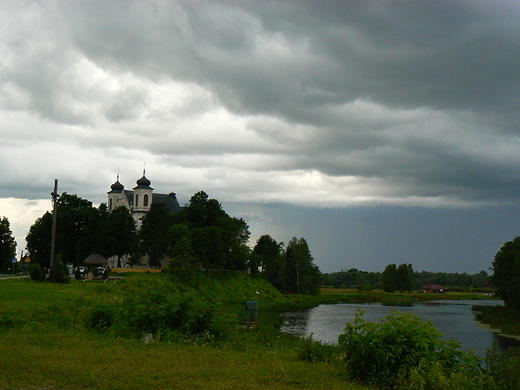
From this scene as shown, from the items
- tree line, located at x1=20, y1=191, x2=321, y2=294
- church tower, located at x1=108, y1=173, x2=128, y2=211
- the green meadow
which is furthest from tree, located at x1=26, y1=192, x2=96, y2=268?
the green meadow

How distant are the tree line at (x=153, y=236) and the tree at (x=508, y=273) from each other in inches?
1536

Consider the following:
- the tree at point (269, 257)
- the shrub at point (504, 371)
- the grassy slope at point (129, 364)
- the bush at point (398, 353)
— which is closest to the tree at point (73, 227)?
the tree at point (269, 257)

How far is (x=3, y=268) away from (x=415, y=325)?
8678 centimetres

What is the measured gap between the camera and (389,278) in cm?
13012

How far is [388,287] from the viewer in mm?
Result: 129375

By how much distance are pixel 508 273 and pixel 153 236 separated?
52.5 m

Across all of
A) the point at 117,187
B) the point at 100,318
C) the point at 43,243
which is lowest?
the point at 100,318

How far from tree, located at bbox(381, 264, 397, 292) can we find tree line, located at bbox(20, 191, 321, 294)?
49441 mm

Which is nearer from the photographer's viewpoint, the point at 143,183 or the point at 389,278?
the point at 143,183

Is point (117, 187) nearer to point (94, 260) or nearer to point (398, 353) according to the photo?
point (94, 260)

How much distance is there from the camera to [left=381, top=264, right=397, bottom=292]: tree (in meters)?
129

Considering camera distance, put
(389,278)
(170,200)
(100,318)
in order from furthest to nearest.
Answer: (389,278) → (170,200) → (100,318)

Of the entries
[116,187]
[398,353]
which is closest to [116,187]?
[116,187]

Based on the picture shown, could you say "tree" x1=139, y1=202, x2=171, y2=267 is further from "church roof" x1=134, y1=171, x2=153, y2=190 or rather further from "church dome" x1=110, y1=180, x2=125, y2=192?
"church dome" x1=110, y1=180, x2=125, y2=192
